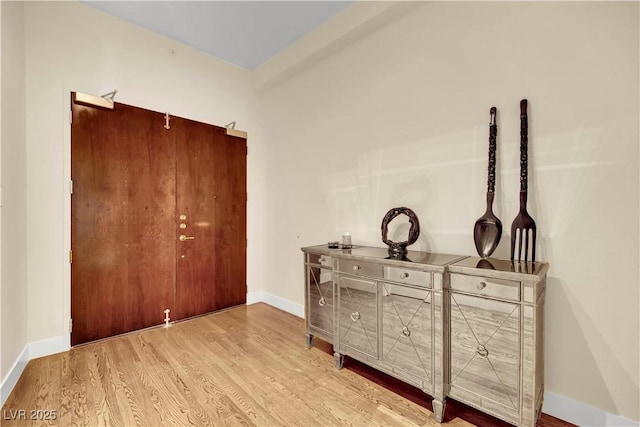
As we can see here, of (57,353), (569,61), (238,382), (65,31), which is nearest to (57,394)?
(57,353)

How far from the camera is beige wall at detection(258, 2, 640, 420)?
4.99ft

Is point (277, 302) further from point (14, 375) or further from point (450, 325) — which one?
point (450, 325)

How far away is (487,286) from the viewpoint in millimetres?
1522

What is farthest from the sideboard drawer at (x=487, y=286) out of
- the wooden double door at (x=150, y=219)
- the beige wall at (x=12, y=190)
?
the beige wall at (x=12, y=190)

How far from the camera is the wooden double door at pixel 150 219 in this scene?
101 inches

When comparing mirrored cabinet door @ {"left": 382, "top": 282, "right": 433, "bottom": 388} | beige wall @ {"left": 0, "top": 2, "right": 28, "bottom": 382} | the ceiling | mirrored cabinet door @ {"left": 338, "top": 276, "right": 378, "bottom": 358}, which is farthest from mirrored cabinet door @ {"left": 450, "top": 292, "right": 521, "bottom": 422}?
beige wall @ {"left": 0, "top": 2, "right": 28, "bottom": 382}

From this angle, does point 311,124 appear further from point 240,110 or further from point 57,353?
point 57,353

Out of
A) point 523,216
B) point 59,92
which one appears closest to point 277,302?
point 523,216

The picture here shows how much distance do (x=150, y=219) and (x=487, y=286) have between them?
2993mm

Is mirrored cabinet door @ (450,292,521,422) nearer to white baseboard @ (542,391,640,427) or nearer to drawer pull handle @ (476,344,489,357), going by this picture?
drawer pull handle @ (476,344,489,357)

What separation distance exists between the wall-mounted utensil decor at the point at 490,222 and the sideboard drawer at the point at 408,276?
44 cm

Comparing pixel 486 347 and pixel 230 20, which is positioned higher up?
pixel 230 20

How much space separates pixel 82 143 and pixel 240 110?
5.59ft

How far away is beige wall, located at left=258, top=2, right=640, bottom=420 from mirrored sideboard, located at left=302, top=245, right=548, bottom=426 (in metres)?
0.22
